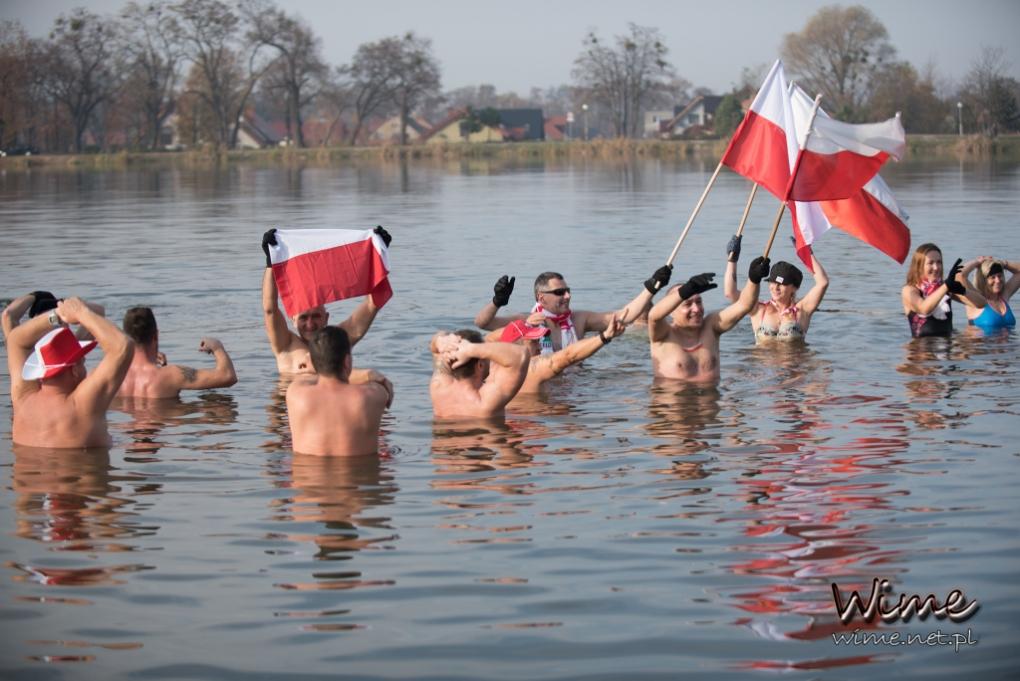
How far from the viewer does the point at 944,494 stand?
28.3ft

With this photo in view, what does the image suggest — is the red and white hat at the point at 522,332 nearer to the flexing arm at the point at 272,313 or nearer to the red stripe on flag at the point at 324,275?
the red stripe on flag at the point at 324,275

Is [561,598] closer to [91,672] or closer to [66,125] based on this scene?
[91,672]

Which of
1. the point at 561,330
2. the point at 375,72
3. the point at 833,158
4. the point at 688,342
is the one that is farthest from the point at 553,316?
→ the point at 375,72

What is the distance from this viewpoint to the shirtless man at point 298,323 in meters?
11.5

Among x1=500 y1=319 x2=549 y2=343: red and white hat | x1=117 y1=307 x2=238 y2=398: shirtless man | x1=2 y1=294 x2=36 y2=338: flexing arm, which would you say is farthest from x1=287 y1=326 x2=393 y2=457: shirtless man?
x1=500 y1=319 x2=549 y2=343: red and white hat

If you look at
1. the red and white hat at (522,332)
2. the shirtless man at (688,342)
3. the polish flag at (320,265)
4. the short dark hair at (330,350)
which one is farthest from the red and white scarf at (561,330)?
the short dark hair at (330,350)

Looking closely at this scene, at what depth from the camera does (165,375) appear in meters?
11.9

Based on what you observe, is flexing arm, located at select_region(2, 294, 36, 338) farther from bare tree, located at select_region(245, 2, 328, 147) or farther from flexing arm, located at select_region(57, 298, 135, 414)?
bare tree, located at select_region(245, 2, 328, 147)

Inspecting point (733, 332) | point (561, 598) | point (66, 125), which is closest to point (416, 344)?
point (733, 332)

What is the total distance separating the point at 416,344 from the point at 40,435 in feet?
20.9

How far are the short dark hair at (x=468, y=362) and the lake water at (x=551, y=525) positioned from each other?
42 centimetres

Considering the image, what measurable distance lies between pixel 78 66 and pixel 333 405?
10357 cm

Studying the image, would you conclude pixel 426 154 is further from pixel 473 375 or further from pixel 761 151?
pixel 473 375

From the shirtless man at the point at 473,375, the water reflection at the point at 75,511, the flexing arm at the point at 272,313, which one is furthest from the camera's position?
the flexing arm at the point at 272,313
